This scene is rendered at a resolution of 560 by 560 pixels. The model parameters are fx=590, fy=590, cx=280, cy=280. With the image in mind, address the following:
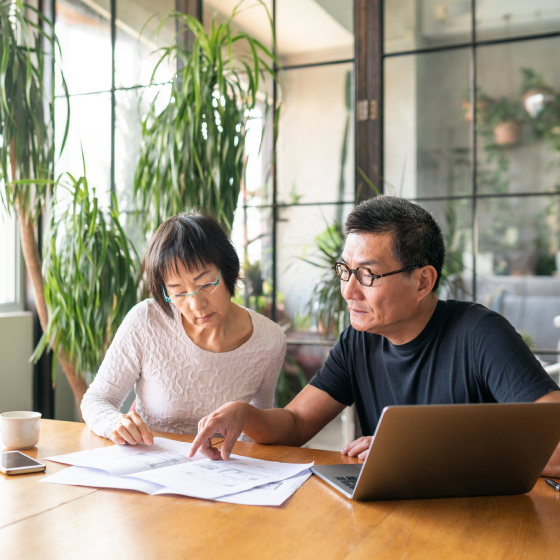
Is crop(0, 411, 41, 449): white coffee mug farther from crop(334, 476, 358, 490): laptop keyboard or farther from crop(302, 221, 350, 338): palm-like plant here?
crop(302, 221, 350, 338): palm-like plant

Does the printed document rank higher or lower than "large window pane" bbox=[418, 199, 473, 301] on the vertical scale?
lower

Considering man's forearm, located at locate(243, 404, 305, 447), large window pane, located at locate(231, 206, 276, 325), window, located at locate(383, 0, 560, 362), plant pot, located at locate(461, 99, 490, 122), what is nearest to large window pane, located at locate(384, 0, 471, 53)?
window, located at locate(383, 0, 560, 362)

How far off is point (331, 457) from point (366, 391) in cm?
30

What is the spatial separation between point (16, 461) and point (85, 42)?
2776 mm

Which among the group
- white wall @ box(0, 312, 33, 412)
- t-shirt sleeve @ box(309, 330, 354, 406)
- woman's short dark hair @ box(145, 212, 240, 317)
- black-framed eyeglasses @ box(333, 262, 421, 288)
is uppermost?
woman's short dark hair @ box(145, 212, 240, 317)

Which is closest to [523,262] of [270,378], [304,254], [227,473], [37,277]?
[304,254]

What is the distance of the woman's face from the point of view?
1.72 metres

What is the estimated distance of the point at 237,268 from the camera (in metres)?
1.88

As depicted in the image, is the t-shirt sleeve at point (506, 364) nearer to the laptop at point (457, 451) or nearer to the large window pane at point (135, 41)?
the laptop at point (457, 451)

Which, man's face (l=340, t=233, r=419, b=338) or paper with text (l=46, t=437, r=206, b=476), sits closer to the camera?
paper with text (l=46, t=437, r=206, b=476)

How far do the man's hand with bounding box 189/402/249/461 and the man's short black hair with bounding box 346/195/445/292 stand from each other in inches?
21.2

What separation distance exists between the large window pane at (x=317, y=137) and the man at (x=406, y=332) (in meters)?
1.37

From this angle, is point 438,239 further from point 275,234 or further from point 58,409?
point 58,409

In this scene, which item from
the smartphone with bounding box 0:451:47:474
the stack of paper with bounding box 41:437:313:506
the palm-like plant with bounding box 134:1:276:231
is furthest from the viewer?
the palm-like plant with bounding box 134:1:276:231
